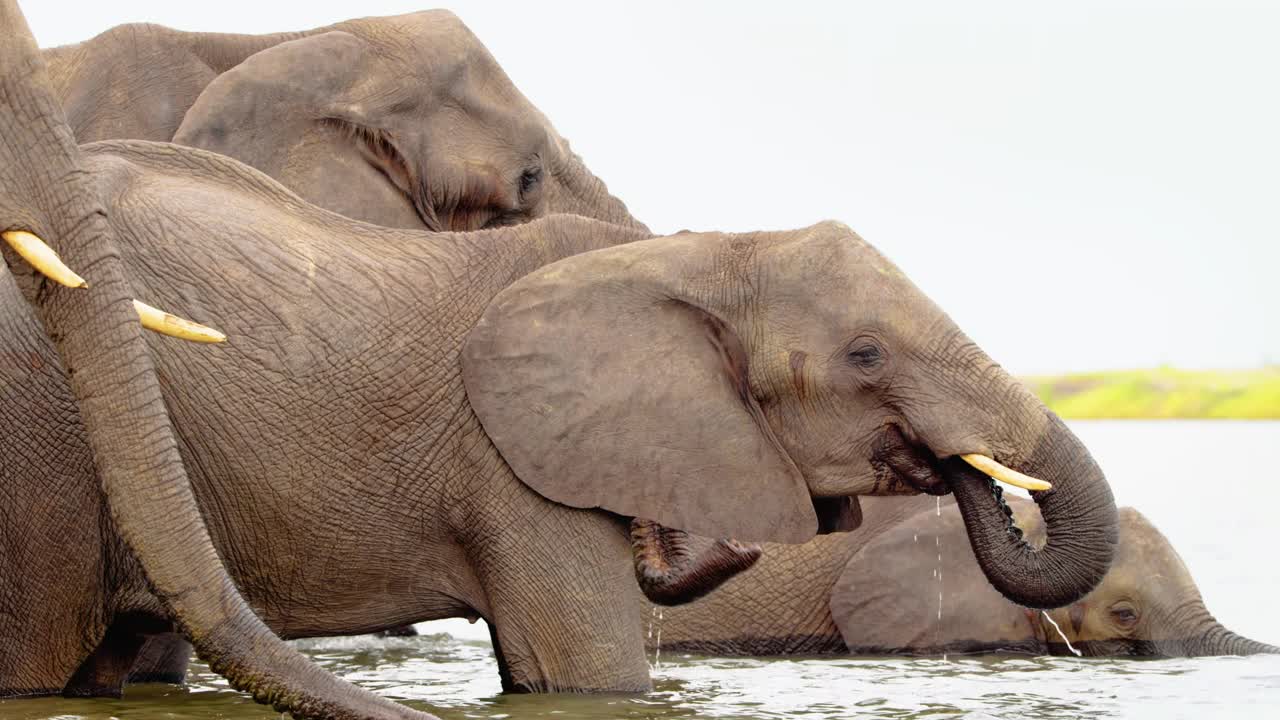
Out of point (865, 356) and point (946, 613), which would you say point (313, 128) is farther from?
point (865, 356)

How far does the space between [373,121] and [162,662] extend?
248cm

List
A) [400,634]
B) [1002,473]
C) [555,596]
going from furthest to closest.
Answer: [400,634] → [555,596] → [1002,473]

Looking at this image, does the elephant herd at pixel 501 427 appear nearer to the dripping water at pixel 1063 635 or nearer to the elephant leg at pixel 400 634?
the dripping water at pixel 1063 635

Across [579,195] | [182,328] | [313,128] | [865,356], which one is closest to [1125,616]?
[579,195]

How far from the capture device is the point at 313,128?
9234 mm

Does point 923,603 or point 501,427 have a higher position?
point 501,427

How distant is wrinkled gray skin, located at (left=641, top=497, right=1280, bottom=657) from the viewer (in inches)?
362

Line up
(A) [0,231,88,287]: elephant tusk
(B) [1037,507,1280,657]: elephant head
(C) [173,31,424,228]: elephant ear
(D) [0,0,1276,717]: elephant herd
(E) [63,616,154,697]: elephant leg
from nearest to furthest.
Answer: (A) [0,231,88,287]: elephant tusk, (D) [0,0,1276,717]: elephant herd, (E) [63,616,154,697]: elephant leg, (C) [173,31,424,228]: elephant ear, (B) [1037,507,1280,657]: elephant head

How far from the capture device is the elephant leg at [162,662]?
7.72 meters

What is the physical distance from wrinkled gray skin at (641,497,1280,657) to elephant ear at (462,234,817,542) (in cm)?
250

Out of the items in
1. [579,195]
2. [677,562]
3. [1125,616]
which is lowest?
[677,562]

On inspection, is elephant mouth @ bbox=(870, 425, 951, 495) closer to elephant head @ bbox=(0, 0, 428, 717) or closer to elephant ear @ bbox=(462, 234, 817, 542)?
elephant ear @ bbox=(462, 234, 817, 542)

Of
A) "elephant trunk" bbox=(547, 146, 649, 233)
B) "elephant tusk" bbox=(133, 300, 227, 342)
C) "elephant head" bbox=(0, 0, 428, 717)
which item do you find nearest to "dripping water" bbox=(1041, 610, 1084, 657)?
"elephant trunk" bbox=(547, 146, 649, 233)

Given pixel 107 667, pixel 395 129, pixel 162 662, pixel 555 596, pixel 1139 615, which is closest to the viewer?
pixel 555 596
